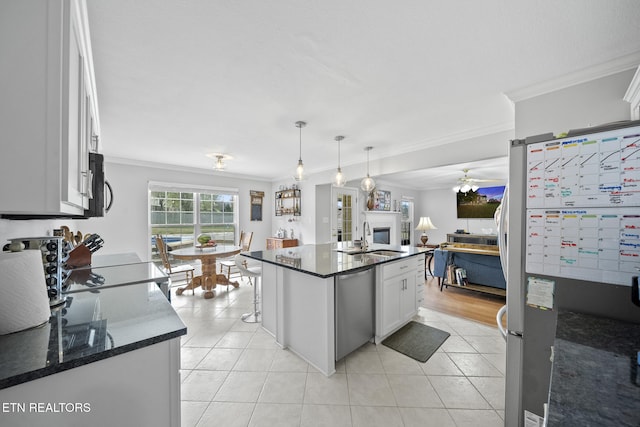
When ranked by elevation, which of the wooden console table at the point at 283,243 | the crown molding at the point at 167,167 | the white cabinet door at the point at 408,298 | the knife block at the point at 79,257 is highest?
the crown molding at the point at 167,167

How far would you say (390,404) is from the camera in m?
1.70

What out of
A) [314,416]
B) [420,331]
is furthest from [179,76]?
[420,331]

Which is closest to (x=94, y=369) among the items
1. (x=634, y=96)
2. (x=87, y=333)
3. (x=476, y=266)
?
(x=87, y=333)

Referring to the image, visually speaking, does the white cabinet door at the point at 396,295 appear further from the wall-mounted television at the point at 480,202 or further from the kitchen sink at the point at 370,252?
the wall-mounted television at the point at 480,202

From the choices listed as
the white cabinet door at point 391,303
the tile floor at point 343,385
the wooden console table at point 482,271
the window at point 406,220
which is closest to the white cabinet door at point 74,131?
the tile floor at point 343,385

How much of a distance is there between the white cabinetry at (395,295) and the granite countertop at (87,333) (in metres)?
1.90

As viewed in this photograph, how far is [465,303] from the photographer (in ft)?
11.9

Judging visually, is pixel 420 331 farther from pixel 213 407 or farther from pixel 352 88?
pixel 352 88

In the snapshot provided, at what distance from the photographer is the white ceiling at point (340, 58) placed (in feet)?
4.01

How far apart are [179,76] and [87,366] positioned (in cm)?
186

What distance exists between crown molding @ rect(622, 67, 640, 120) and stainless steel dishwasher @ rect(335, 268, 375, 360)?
6.91 ft

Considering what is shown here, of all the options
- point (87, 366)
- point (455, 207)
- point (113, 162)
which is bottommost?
point (87, 366)

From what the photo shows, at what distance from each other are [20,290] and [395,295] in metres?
2.67

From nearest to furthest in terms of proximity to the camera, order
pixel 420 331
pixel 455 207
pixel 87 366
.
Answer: pixel 87 366 < pixel 420 331 < pixel 455 207
